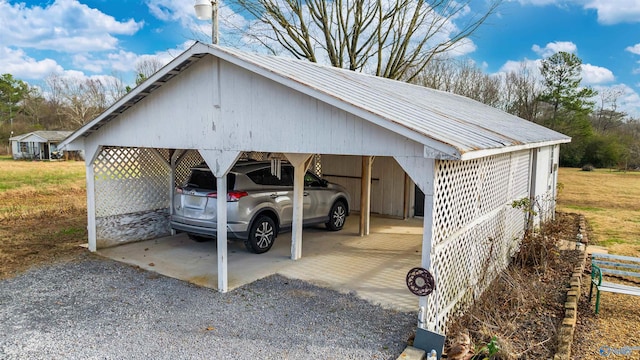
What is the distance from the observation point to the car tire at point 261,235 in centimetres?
745

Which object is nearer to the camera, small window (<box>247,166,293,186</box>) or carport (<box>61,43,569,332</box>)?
carport (<box>61,43,569,332</box>)

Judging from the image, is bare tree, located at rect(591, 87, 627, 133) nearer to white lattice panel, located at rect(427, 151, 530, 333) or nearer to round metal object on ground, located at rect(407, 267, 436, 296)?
white lattice panel, located at rect(427, 151, 530, 333)

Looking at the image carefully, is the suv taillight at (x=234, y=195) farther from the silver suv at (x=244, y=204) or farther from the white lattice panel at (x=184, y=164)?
the white lattice panel at (x=184, y=164)

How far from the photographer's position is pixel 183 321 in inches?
194

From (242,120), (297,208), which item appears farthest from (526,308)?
(242,120)

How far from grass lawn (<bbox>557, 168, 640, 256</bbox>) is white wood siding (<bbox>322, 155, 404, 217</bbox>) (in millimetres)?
4708

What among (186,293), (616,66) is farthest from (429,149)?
(616,66)

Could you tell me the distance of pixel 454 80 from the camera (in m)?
33.0

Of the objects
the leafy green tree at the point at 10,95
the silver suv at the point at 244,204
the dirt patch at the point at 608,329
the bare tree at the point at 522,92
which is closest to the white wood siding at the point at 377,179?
the silver suv at the point at 244,204

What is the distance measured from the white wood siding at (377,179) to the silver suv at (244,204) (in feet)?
12.2

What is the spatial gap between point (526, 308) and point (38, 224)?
1102 cm

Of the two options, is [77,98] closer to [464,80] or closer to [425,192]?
[464,80]

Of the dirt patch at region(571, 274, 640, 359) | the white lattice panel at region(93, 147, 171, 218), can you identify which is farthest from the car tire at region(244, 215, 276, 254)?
the dirt patch at region(571, 274, 640, 359)

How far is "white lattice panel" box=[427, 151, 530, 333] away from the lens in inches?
173
